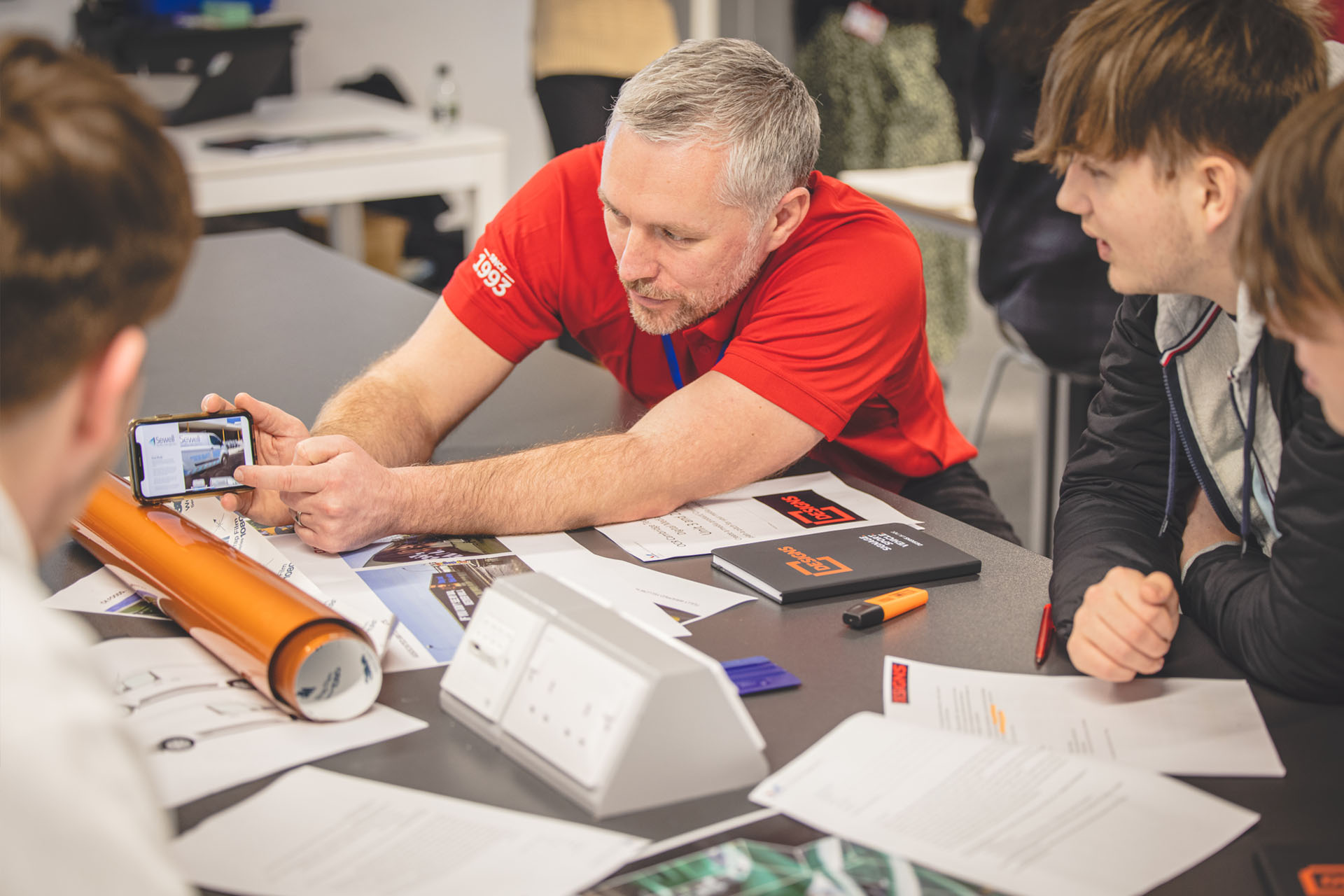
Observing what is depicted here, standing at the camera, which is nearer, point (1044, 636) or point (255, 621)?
point (255, 621)

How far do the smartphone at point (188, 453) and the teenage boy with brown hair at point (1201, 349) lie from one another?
2.66ft

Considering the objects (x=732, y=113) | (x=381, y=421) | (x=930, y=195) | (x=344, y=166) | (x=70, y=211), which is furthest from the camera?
(x=344, y=166)

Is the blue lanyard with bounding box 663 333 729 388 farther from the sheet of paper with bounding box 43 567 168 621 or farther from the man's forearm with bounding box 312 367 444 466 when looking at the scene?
the sheet of paper with bounding box 43 567 168 621

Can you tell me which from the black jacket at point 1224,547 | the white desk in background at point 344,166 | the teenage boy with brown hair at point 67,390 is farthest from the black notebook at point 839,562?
the white desk in background at point 344,166

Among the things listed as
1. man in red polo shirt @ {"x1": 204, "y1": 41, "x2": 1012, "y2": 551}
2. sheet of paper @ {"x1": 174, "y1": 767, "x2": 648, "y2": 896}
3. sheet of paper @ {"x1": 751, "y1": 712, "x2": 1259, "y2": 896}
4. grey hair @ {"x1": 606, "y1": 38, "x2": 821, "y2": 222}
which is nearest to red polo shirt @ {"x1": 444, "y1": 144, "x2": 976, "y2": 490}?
man in red polo shirt @ {"x1": 204, "y1": 41, "x2": 1012, "y2": 551}

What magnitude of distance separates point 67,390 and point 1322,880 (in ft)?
2.63

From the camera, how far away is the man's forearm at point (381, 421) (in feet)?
5.20

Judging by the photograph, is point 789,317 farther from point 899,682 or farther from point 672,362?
point 899,682

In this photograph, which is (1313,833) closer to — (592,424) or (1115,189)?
(1115,189)

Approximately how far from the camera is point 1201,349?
4.04 feet

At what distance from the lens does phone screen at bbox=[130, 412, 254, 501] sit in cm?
125

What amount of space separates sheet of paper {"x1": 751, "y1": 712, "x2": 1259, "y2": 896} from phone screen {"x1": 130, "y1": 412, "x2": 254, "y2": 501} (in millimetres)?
674

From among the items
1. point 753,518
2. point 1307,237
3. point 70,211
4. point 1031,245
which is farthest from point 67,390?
point 1031,245

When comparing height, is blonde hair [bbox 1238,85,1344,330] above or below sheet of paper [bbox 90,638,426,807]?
above
